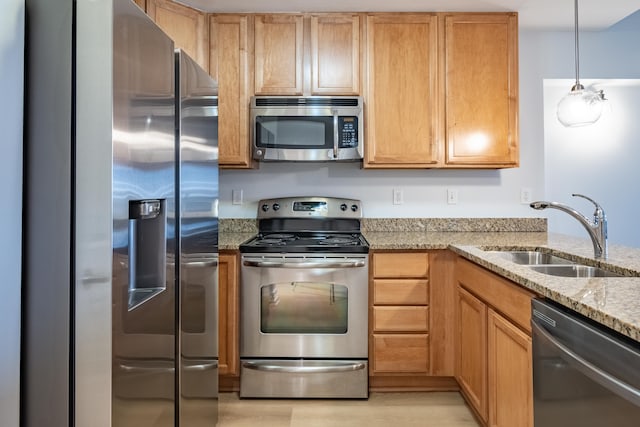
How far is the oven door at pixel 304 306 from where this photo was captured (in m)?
2.30

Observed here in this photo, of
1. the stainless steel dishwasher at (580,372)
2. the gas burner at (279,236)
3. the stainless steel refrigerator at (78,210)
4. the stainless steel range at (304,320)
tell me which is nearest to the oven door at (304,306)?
the stainless steel range at (304,320)

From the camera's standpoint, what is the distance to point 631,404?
34.9 inches

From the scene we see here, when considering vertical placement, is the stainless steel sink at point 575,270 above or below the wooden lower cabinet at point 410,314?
above

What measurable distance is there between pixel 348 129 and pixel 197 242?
4.41 feet

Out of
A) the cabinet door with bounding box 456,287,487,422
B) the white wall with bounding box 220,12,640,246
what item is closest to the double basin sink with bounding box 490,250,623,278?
the cabinet door with bounding box 456,287,487,422

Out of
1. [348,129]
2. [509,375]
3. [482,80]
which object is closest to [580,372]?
[509,375]

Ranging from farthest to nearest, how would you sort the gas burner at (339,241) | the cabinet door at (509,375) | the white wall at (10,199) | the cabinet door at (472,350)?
the gas burner at (339,241) → the cabinet door at (472,350) → the cabinet door at (509,375) → the white wall at (10,199)

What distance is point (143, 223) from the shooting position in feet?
4.26

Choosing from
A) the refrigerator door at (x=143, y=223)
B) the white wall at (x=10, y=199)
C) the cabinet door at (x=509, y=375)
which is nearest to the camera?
the white wall at (x=10, y=199)

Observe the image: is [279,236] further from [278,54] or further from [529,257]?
[529,257]

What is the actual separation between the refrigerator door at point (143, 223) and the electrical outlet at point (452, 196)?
6.97 feet

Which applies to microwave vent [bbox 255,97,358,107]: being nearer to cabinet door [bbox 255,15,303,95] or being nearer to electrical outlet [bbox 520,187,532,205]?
cabinet door [bbox 255,15,303,95]

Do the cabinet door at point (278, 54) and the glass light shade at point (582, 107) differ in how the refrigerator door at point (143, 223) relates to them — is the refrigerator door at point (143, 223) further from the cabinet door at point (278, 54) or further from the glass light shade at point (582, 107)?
the glass light shade at point (582, 107)

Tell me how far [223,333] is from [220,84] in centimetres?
154
